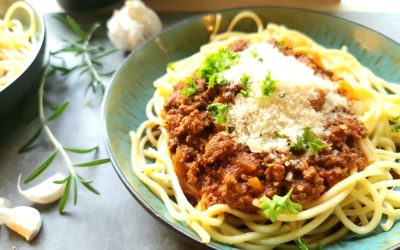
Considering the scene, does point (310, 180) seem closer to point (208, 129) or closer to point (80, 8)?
point (208, 129)

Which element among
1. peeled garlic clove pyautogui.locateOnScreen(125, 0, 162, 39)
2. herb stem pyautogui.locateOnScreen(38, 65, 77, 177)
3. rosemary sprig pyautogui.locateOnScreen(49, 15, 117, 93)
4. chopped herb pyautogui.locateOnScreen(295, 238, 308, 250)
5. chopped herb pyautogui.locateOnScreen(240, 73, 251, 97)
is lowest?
herb stem pyautogui.locateOnScreen(38, 65, 77, 177)

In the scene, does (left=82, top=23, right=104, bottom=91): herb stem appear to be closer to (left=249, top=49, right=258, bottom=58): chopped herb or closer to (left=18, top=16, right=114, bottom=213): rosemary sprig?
(left=18, top=16, right=114, bottom=213): rosemary sprig

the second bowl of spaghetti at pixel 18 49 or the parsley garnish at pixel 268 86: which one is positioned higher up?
the parsley garnish at pixel 268 86

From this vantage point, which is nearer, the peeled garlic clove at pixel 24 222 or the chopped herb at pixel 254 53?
the peeled garlic clove at pixel 24 222

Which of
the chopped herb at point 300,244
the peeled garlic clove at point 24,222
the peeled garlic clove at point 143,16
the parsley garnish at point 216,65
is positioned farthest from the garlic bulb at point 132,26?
the chopped herb at point 300,244

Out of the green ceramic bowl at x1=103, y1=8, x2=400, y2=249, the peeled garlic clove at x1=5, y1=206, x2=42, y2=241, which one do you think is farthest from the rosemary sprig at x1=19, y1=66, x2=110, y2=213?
the green ceramic bowl at x1=103, y1=8, x2=400, y2=249

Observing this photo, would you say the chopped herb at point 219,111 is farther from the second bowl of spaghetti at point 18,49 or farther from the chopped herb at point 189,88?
the second bowl of spaghetti at point 18,49

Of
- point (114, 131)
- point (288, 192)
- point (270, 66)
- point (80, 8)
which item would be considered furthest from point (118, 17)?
point (288, 192)
